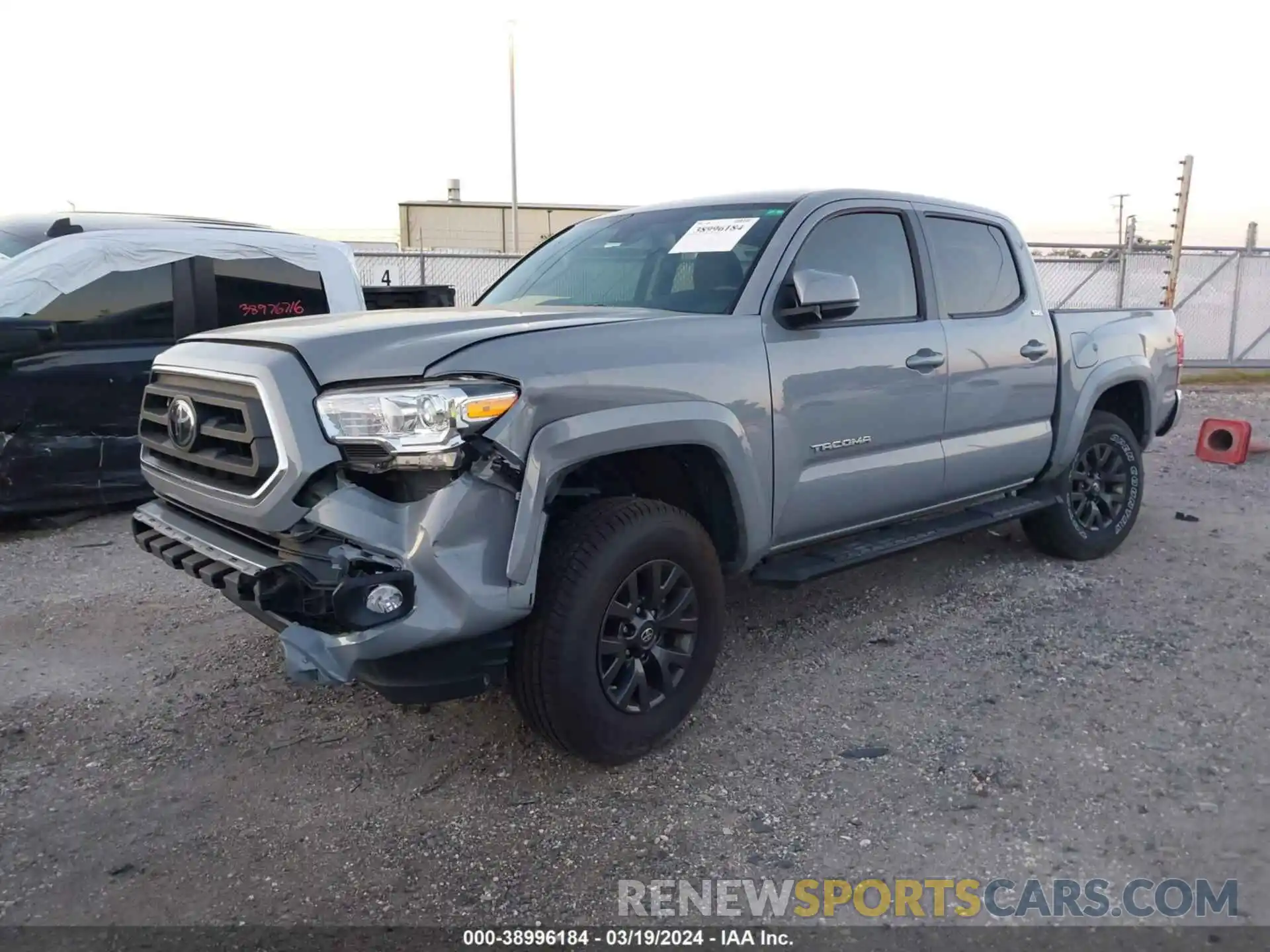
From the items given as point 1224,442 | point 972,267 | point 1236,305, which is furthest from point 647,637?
point 1236,305

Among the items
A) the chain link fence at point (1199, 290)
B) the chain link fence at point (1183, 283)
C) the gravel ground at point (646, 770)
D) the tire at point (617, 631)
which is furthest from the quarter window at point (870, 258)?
the chain link fence at point (1199, 290)

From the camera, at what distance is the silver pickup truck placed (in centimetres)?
280

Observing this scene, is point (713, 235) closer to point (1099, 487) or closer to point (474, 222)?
point (1099, 487)

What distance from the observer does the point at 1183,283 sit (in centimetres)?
1446

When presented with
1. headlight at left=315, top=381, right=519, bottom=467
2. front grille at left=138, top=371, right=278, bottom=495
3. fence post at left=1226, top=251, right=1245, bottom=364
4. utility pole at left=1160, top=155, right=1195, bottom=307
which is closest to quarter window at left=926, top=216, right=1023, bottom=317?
headlight at left=315, top=381, right=519, bottom=467

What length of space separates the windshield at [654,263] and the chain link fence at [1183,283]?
31.9ft

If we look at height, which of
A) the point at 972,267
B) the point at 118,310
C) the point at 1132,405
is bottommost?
the point at 1132,405

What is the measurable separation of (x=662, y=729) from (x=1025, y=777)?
1.22 metres

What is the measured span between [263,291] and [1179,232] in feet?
38.9

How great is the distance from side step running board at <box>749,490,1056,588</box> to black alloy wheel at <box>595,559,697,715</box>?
0.55m

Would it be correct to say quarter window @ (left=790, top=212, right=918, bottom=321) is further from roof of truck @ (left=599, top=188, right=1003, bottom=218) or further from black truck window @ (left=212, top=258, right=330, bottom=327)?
black truck window @ (left=212, top=258, right=330, bottom=327)

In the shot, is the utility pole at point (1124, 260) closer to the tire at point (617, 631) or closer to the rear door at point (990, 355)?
the rear door at point (990, 355)

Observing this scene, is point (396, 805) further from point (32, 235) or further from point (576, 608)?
point (32, 235)

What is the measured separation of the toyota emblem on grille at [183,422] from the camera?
3.27m
